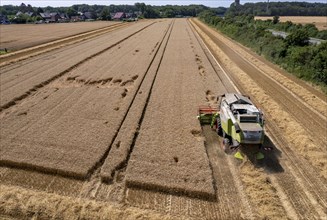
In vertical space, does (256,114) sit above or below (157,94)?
above

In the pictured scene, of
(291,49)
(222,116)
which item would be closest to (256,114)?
(222,116)

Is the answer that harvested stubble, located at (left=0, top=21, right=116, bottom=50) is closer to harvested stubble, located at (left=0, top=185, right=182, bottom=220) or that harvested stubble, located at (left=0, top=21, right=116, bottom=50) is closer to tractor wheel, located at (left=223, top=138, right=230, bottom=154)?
harvested stubble, located at (left=0, top=185, right=182, bottom=220)

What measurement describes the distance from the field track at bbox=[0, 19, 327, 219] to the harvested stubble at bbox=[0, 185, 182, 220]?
4 cm

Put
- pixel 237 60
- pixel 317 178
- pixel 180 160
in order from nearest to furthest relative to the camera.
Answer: pixel 317 178 → pixel 180 160 → pixel 237 60

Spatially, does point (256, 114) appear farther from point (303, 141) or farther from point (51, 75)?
point (51, 75)

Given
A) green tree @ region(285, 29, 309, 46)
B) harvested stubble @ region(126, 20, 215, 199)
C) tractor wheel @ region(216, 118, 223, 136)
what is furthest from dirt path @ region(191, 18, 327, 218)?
green tree @ region(285, 29, 309, 46)

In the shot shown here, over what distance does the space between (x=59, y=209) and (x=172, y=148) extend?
6254mm

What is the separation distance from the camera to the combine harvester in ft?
43.0

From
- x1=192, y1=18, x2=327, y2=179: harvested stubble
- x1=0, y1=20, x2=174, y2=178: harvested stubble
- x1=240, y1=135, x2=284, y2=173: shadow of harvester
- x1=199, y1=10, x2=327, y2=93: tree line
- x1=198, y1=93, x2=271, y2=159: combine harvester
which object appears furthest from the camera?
x1=199, y1=10, x2=327, y2=93: tree line

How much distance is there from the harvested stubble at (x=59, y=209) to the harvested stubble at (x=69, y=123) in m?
1.70

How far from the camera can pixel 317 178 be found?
12.8 metres

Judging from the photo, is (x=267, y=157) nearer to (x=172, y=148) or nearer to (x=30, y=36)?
(x=172, y=148)

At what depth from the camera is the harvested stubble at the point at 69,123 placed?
44.6ft

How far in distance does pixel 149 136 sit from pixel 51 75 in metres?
17.4
